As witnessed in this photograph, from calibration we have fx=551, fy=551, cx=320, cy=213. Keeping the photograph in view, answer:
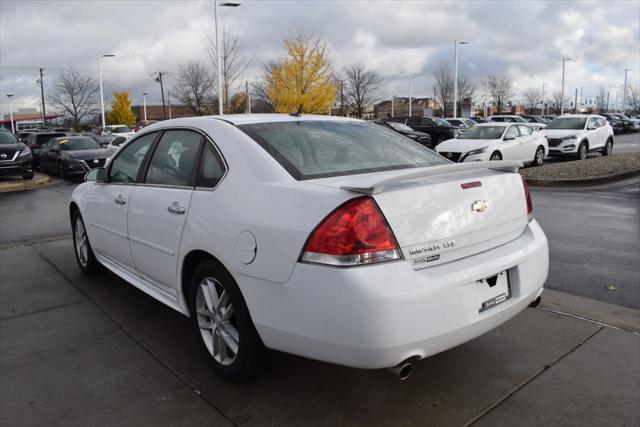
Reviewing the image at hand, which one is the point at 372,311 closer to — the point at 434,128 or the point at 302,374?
the point at 302,374

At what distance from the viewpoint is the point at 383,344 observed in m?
2.48

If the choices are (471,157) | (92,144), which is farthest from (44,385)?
(92,144)

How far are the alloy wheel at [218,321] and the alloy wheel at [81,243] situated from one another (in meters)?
2.54

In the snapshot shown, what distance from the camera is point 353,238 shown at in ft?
8.32

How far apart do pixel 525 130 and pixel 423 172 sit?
1573 cm

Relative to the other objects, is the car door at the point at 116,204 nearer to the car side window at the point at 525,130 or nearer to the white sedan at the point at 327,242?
the white sedan at the point at 327,242

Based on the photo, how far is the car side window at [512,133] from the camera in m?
16.4

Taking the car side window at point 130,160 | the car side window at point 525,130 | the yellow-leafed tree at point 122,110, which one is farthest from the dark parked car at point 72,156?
the yellow-leafed tree at point 122,110

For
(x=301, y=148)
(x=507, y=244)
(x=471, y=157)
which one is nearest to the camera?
(x=507, y=244)

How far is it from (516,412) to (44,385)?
8.90ft

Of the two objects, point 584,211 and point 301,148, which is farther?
point 584,211

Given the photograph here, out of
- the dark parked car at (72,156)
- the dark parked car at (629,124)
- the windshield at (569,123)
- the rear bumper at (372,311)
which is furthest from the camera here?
the dark parked car at (629,124)

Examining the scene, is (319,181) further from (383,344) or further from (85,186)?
(85,186)

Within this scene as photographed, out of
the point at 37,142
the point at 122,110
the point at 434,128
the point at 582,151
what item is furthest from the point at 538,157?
the point at 122,110
